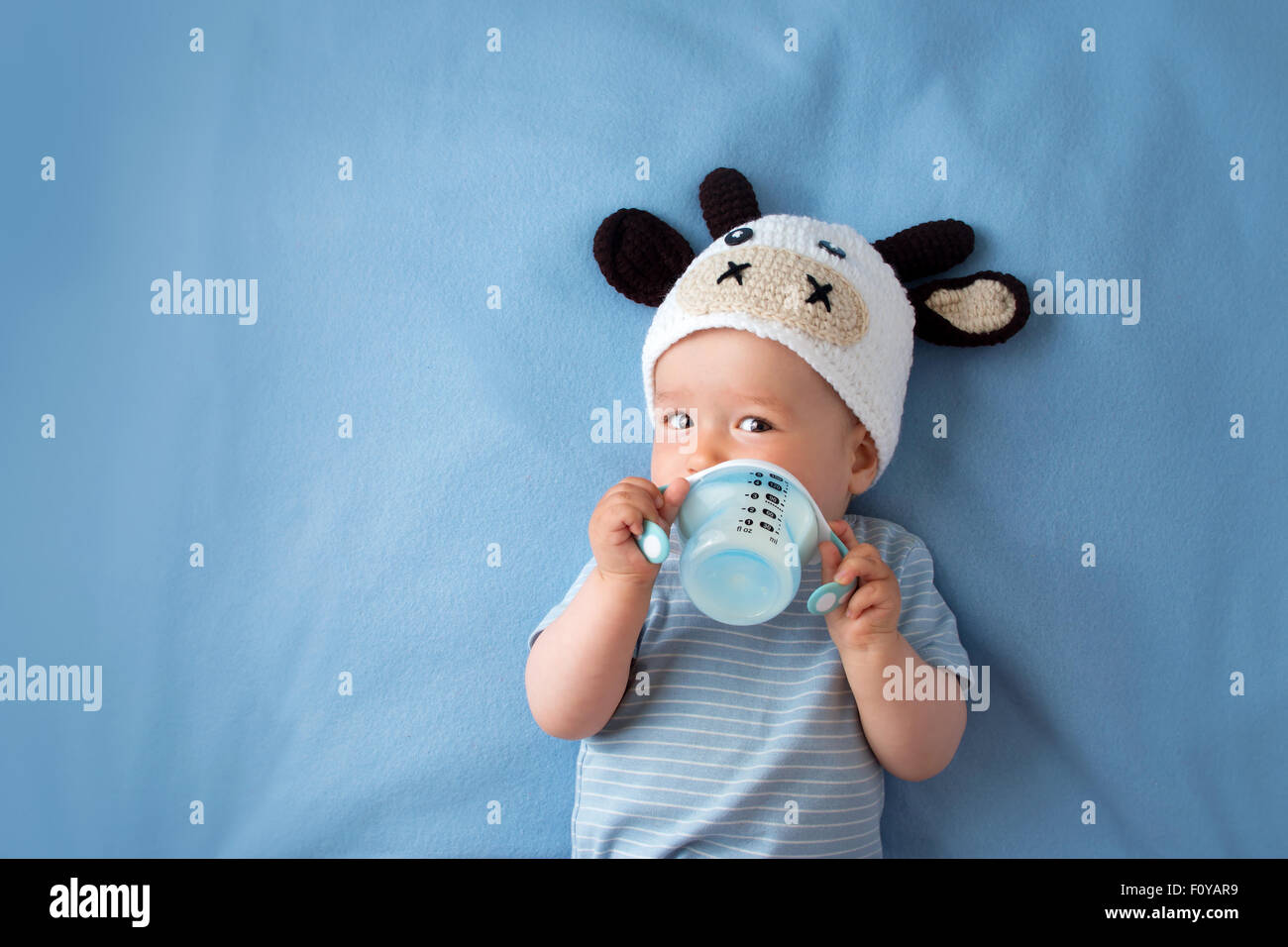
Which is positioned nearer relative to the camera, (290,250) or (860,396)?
(860,396)

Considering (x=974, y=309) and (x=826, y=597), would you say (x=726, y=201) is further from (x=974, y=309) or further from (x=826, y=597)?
(x=826, y=597)

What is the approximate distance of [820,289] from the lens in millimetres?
1104

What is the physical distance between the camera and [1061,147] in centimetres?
135

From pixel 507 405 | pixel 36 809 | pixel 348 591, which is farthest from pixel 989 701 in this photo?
pixel 36 809

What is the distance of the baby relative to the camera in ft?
3.58

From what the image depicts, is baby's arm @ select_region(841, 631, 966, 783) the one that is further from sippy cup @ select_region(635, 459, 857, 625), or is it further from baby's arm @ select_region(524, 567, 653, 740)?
baby's arm @ select_region(524, 567, 653, 740)

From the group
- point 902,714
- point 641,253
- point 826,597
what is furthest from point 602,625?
point 641,253

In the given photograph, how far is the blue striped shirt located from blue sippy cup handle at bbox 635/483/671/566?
204 mm

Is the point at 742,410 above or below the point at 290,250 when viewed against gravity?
below

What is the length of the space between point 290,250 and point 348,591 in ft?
1.76

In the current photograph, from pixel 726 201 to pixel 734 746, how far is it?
762 mm

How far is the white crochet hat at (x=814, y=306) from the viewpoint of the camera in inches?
43.1
